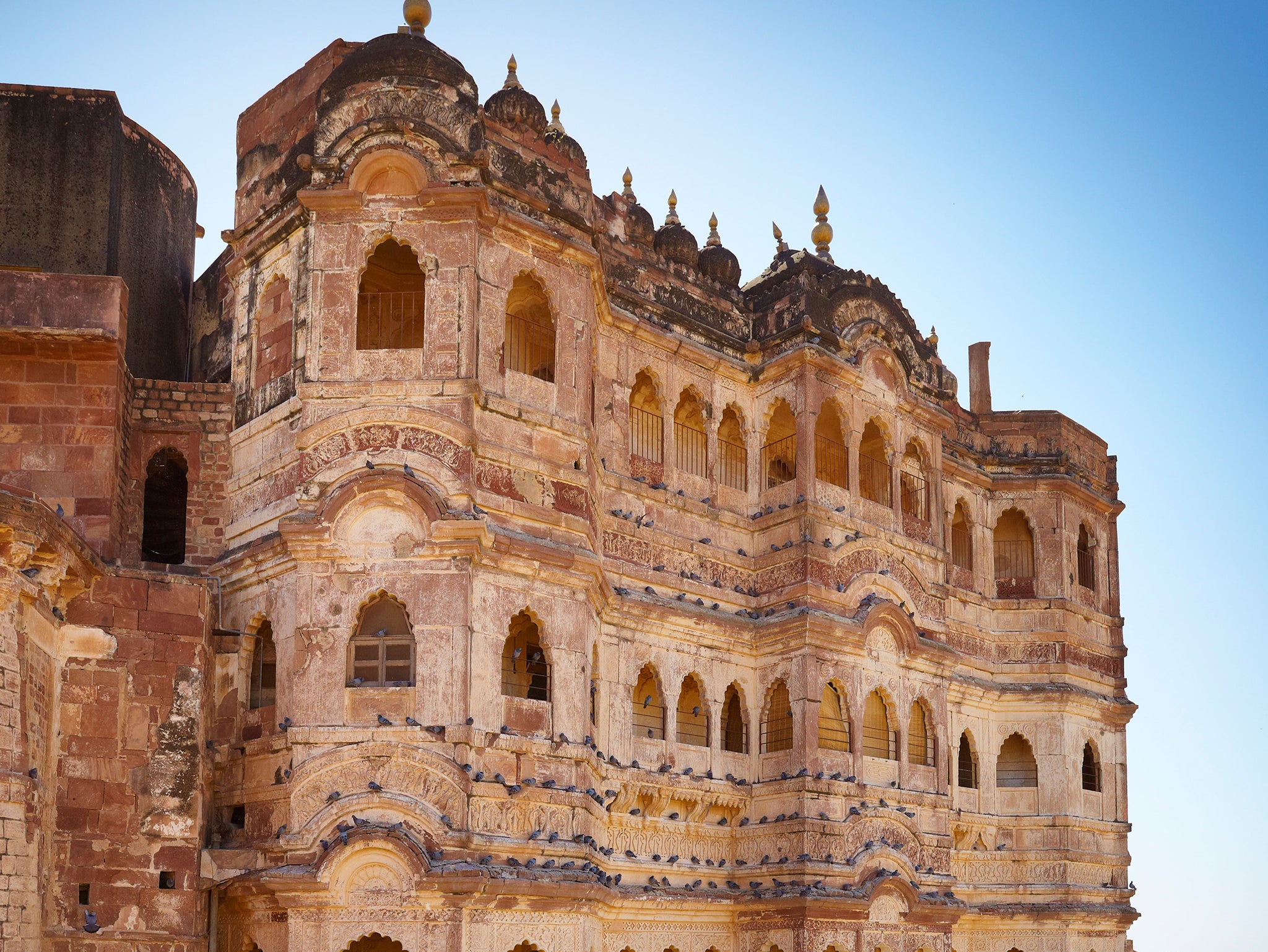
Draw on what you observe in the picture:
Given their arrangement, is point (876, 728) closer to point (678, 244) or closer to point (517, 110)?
point (678, 244)

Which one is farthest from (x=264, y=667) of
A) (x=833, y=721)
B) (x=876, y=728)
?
(x=876, y=728)

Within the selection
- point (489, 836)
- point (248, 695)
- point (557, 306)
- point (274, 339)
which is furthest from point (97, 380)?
point (489, 836)

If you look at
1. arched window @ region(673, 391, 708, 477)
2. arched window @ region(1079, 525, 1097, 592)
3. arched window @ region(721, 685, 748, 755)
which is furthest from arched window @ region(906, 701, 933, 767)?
arched window @ region(1079, 525, 1097, 592)

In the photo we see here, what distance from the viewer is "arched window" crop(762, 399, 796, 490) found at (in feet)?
70.0

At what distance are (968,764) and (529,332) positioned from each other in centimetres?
1039

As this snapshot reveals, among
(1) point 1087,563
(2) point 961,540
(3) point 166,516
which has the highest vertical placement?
(2) point 961,540

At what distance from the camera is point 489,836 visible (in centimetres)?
1533

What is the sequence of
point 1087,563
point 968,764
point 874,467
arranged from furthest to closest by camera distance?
point 1087,563, point 968,764, point 874,467

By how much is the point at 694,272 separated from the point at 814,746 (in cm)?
666

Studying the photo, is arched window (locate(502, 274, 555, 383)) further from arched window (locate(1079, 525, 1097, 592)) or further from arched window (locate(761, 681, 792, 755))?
arched window (locate(1079, 525, 1097, 592))

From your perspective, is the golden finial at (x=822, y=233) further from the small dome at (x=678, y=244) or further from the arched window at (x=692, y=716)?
the arched window at (x=692, y=716)

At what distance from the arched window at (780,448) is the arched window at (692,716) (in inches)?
120

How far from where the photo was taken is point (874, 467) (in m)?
22.4

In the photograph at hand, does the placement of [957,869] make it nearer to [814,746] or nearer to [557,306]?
[814,746]
